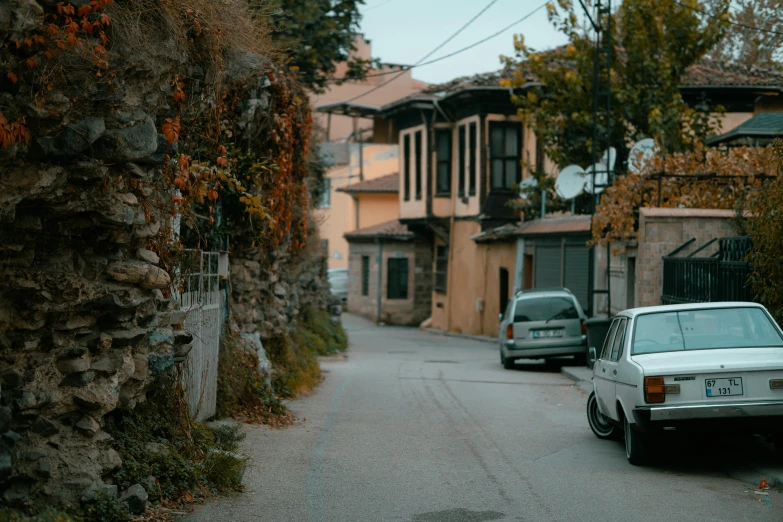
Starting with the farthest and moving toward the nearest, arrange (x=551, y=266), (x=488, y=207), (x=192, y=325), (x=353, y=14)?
(x=488, y=207)
(x=551, y=266)
(x=353, y=14)
(x=192, y=325)

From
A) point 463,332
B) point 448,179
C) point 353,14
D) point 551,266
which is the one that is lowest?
point 463,332

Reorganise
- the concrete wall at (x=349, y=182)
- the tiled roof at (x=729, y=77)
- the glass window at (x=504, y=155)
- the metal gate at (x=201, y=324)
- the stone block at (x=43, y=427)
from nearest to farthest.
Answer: the stone block at (x=43, y=427) < the metal gate at (x=201, y=324) < the tiled roof at (x=729, y=77) < the glass window at (x=504, y=155) < the concrete wall at (x=349, y=182)

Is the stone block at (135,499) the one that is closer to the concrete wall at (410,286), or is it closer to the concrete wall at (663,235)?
the concrete wall at (663,235)

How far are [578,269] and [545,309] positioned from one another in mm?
6204

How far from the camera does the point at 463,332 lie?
139ft

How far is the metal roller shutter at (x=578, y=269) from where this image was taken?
2866 centimetres

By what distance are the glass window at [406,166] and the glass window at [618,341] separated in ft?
114

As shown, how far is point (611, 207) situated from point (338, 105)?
26888 mm

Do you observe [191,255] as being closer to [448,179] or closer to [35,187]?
[35,187]

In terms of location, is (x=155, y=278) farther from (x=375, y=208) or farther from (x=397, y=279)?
(x=375, y=208)

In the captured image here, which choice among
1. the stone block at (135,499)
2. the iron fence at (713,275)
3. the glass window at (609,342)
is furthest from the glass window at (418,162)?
the stone block at (135,499)

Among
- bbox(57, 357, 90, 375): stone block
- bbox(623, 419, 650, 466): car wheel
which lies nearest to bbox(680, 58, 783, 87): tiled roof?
bbox(623, 419, 650, 466): car wheel

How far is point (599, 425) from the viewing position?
40.1 ft

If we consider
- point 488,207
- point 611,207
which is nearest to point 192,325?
point 611,207
